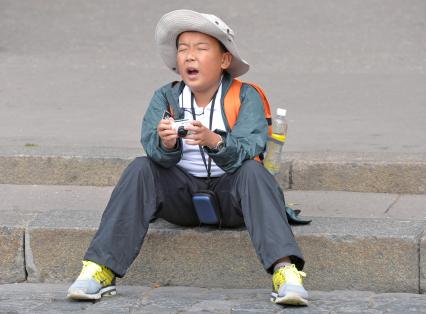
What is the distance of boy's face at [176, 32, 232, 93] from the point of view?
429cm

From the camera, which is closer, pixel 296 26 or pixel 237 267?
pixel 237 267

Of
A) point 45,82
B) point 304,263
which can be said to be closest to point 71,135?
point 45,82

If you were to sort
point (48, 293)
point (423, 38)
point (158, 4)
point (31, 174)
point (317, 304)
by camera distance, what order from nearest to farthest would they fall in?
point (317, 304), point (48, 293), point (31, 174), point (423, 38), point (158, 4)

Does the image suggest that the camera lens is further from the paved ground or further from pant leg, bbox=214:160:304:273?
the paved ground

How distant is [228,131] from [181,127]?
1.06 ft

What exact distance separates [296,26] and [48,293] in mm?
4802

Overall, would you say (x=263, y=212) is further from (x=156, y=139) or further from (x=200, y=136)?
(x=156, y=139)

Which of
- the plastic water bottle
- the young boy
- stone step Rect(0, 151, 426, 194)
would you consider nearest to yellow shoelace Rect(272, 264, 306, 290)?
the young boy

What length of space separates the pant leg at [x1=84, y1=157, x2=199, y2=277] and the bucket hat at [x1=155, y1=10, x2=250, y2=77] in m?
0.52

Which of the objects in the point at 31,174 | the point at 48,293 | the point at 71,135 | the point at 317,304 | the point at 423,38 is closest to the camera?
the point at 317,304

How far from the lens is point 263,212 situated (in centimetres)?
400

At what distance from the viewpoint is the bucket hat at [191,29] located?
13.9ft

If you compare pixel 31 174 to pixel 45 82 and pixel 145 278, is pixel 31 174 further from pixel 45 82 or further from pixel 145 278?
pixel 45 82

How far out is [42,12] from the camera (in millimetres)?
9141
